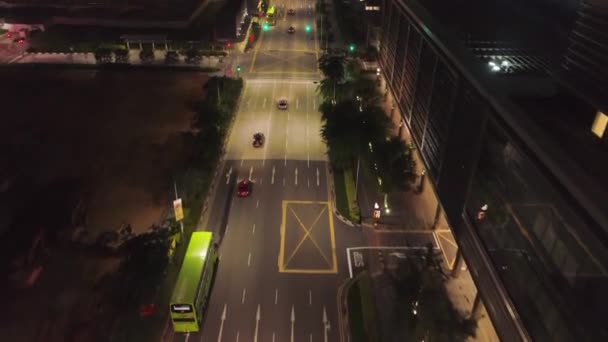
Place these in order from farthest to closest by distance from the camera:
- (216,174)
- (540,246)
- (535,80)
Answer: (216,174) → (535,80) → (540,246)

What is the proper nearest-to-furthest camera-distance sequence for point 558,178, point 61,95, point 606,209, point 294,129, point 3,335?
point 606,209, point 558,178, point 3,335, point 294,129, point 61,95

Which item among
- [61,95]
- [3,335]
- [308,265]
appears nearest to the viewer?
[3,335]

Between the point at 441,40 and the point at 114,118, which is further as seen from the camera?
the point at 114,118

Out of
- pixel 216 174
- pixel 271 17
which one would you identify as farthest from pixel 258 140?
pixel 271 17

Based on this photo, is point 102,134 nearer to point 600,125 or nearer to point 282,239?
point 282,239

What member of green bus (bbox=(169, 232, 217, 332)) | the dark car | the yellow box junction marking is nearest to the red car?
the yellow box junction marking

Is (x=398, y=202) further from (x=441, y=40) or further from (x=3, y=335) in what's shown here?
(x=3, y=335)

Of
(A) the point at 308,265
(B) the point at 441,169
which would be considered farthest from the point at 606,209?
→ (A) the point at 308,265
